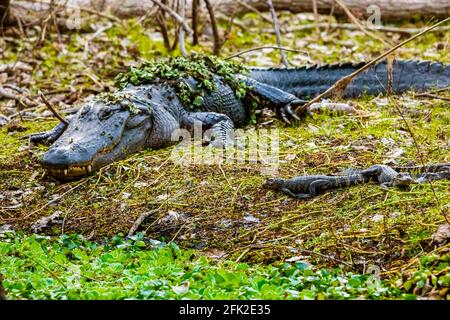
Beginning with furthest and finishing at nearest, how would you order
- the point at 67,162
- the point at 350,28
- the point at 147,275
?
the point at 350,28 → the point at 67,162 → the point at 147,275

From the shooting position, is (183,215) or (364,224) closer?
(364,224)

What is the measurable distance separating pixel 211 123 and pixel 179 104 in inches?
15.0

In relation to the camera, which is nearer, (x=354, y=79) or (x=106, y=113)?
(x=106, y=113)

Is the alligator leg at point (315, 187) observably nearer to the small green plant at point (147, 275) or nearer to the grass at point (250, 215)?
the grass at point (250, 215)

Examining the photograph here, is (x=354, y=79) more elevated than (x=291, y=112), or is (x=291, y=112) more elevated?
(x=354, y=79)

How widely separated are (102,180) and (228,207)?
1.27m

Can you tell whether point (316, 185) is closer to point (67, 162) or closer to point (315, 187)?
point (315, 187)

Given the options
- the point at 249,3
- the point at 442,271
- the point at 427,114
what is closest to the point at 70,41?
the point at 249,3

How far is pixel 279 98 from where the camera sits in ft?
27.1

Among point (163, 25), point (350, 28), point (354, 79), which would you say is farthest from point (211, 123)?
point (350, 28)

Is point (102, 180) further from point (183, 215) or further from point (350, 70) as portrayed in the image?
point (350, 70)

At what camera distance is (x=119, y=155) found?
697 centimetres

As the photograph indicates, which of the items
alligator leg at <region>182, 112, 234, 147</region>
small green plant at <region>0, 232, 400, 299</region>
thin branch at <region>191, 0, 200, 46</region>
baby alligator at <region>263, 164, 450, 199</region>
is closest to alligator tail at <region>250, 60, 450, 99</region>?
alligator leg at <region>182, 112, 234, 147</region>

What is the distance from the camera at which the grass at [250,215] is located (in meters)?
4.43
